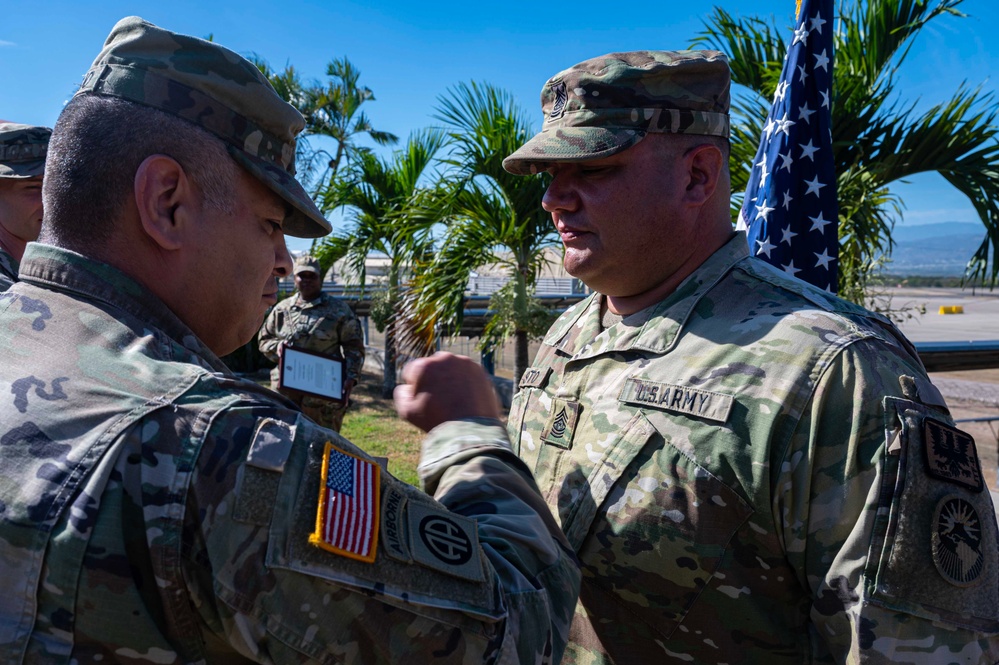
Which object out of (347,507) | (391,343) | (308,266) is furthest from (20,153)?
(391,343)

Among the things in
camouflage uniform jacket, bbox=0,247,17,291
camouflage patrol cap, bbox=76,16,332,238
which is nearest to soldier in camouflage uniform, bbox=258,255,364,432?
camouflage uniform jacket, bbox=0,247,17,291

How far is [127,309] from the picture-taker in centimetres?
119

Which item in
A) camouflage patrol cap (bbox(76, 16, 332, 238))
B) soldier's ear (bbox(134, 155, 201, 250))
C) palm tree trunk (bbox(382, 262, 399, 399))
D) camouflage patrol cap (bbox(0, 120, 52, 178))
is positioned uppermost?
camouflage patrol cap (bbox(0, 120, 52, 178))

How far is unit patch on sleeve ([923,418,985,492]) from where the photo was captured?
1445 mm

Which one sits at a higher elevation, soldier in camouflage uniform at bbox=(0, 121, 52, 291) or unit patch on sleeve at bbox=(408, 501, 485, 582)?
soldier in camouflage uniform at bbox=(0, 121, 52, 291)

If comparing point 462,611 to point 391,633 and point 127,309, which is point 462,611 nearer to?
point 391,633

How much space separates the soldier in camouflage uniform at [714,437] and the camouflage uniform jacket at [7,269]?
2.27 meters

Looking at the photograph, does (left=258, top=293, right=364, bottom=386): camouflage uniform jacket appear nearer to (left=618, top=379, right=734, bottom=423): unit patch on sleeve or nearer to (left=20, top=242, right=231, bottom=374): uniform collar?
(left=618, top=379, right=734, bottom=423): unit patch on sleeve

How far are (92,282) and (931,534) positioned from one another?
1618 millimetres

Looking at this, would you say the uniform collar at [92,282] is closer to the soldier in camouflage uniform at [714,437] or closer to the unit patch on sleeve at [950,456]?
the soldier in camouflage uniform at [714,437]

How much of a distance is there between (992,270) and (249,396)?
569 cm

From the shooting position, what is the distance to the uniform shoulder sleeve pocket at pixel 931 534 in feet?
4.58

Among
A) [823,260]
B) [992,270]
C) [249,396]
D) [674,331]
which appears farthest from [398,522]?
[992,270]

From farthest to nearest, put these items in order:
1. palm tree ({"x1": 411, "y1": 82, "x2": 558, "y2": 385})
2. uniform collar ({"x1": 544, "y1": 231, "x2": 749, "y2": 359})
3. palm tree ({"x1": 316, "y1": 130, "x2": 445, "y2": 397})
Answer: palm tree ({"x1": 316, "y1": 130, "x2": 445, "y2": 397})
palm tree ({"x1": 411, "y1": 82, "x2": 558, "y2": 385})
uniform collar ({"x1": 544, "y1": 231, "x2": 749, "y2": 359})
